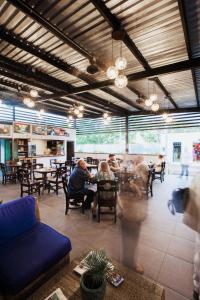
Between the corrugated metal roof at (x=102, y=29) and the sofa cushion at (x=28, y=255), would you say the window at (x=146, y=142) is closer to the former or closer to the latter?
the corrugated metal roof at (x=102, y=29)

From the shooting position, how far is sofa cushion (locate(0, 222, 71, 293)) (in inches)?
63.8

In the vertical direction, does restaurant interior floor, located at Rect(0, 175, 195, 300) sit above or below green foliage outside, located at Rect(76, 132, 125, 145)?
below

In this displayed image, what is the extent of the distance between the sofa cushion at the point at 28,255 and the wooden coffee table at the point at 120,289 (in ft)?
0.75

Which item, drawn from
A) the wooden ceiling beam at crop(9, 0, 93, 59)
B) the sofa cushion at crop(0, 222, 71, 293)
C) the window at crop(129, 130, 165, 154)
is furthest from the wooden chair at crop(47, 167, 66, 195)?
the window at crop(129, 130, 165, 154)

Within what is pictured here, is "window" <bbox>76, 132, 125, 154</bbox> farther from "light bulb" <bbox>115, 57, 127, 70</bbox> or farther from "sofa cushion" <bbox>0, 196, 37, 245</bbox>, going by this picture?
"sofa cushion" <bbox>0, 196, 37, 245</bbox>

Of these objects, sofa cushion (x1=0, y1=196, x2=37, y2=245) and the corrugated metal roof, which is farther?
the corrugated metal roof

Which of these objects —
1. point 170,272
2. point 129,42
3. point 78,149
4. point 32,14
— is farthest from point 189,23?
point 78,149

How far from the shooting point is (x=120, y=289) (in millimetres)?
1450

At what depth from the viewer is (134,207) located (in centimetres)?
464

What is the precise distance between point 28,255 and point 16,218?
561mm

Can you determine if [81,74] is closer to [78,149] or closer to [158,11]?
[158,11]

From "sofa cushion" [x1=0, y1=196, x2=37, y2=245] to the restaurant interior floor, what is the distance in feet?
2.82

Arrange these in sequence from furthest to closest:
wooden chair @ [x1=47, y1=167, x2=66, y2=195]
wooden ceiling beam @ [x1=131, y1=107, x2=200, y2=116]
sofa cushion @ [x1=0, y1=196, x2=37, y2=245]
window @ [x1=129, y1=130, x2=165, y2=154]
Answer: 1. window @ [x1=129, y1=130, x2=165, y2=154]
2. wooden ceiling beam @ [x1=131, y1=107, x2=200, y2=116]
3. wooden chair @ [x1=47, y1=167, x2=66, y2=195]
4. sofa cushion @ [x1=0, y1=196, x2=37, y2=245]

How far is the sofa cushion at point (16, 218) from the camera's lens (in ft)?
6.83
